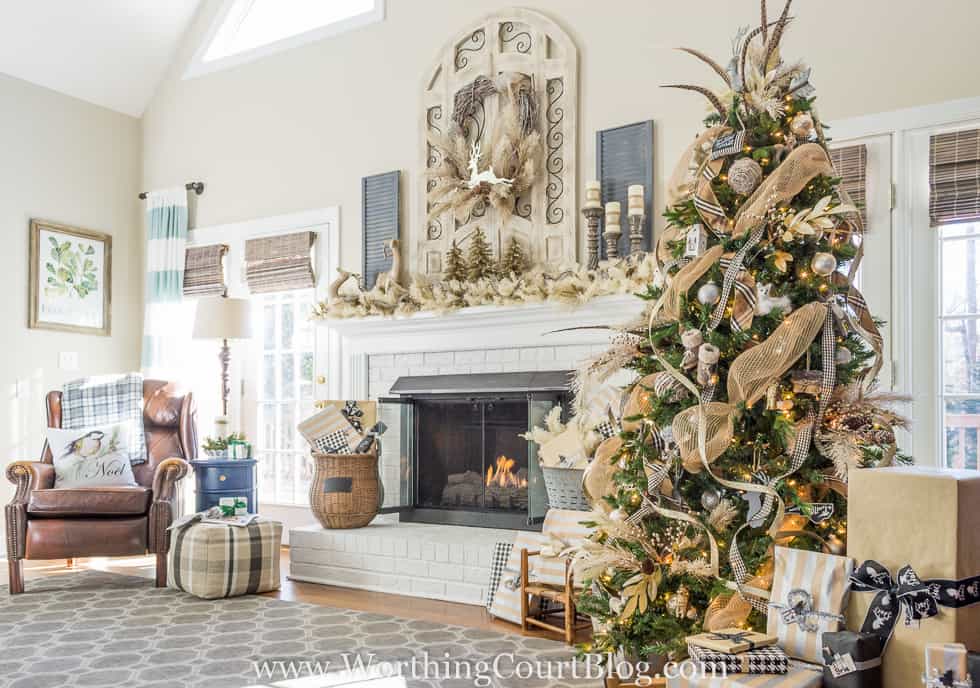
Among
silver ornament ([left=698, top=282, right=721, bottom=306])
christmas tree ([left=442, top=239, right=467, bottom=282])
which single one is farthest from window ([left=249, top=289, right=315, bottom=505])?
silver ornament ([left=698, top=282, right=721, bottom=306])

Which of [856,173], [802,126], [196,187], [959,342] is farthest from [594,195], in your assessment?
[196,187]

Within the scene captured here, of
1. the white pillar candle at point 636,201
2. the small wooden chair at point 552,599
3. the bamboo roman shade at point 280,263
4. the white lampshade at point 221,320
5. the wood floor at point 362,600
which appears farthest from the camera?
the bamboo roman shade at point 280,263

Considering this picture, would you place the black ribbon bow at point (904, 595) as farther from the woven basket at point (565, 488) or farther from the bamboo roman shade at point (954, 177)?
the bamboo roman shade at point (954, 177)

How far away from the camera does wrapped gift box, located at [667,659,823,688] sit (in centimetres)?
178

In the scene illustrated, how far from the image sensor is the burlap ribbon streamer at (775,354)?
2.25 m

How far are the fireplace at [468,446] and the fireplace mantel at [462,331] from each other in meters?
0.19

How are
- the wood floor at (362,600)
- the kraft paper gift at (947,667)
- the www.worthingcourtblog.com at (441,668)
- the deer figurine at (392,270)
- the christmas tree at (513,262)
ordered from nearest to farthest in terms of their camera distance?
the kraft paper gift at (947,667)
the www.worthingcourtblog.com at (441,668)
the wood floor at (362,600)
the christmas tree at (513,262)
the deer figurine at (392,270)

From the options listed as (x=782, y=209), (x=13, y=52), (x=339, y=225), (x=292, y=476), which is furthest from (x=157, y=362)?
(x=782, y=209)

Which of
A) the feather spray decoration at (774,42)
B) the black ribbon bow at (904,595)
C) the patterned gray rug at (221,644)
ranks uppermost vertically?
the feather spray decoration at (774,42)

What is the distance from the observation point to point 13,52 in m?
5.47

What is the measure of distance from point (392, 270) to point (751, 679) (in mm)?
3491

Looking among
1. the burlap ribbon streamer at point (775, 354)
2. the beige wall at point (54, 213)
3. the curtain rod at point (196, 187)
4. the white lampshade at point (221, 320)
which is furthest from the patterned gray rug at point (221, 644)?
the curtain rod at point (196, 187)

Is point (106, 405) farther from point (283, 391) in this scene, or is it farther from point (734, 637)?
point (734, 637)

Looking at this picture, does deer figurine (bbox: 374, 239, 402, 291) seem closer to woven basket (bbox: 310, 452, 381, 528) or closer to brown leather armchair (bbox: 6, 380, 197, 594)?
woven basket (bbox: 310, 452, 381, 528)
